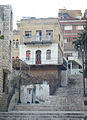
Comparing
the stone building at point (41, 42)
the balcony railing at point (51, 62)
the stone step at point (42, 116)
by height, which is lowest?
the stone step at point (42, 116)

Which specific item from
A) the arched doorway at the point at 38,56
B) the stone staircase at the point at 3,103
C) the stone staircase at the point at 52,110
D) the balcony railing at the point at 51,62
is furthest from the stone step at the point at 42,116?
the arched doorway at the point at 38,56

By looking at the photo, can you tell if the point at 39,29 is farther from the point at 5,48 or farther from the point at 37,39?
the point at 5,48

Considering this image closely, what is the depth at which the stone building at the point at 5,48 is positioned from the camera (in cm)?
2745

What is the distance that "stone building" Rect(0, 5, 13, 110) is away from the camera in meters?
27.5

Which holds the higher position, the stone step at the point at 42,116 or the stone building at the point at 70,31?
the stone building at the point at 70,31

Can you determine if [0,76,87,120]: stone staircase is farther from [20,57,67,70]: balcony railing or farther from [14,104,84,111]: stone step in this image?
[20,57,67,70]: balcony railing

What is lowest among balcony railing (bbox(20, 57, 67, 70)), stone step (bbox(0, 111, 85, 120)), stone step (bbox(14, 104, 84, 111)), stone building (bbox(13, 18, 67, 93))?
stone step (bbox(14, 104, 84, 111))

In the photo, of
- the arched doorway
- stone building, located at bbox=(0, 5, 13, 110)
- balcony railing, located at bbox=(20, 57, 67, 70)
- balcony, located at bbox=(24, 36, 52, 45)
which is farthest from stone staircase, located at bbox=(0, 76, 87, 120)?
balcony, located at bbox=(24, 36, 52, 45)

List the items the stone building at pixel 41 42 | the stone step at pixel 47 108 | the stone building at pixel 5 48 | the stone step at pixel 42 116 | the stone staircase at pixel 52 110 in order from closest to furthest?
1. the stone step at pixel 42 116
2. the stone staircase at pixel 52 110
3. the stone building at pixel 5 48
4. the stone step at pixel 47 108
5. the stone building at pixel 41 42

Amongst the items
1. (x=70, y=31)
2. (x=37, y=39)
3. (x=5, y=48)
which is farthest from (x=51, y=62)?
(x=70, y=31)

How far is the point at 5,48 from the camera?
27984 mm

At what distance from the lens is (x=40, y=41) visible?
4703 cm

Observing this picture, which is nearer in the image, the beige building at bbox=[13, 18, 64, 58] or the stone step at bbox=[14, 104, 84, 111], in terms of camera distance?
the stone step at bbox=[14, 104, 84, 111]

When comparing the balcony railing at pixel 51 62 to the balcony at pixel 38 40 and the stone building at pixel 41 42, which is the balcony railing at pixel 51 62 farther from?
the balcony at pixel 38 40
